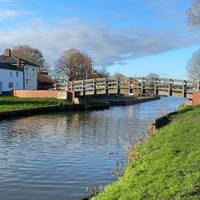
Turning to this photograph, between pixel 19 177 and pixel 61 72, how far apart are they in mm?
108125

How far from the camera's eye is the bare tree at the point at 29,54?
122 m

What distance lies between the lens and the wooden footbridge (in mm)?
50906

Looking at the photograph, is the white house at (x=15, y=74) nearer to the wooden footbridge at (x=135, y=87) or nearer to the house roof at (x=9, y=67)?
the house roof at (x=9, y=67)

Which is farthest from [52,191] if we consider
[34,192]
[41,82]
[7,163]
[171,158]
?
[41,82]

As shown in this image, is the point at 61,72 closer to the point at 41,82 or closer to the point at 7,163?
the point at 41,82

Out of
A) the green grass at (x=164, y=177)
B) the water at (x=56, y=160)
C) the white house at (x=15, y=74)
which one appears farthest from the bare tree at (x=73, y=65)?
the green grass at (x=164, y=177)

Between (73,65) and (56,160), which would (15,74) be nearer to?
(73,65)

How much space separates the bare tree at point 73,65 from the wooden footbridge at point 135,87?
179 feet

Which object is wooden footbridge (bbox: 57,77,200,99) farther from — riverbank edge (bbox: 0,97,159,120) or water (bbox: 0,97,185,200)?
water (bbox: 0,97,185,200)

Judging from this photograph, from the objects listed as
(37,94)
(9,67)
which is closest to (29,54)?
(9,67)

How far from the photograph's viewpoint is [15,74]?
Result: 3238 inches

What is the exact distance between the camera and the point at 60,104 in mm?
55188

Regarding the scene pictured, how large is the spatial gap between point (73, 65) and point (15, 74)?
3980 cm

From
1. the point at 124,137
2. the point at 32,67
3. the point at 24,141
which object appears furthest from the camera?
the point at 32,67
